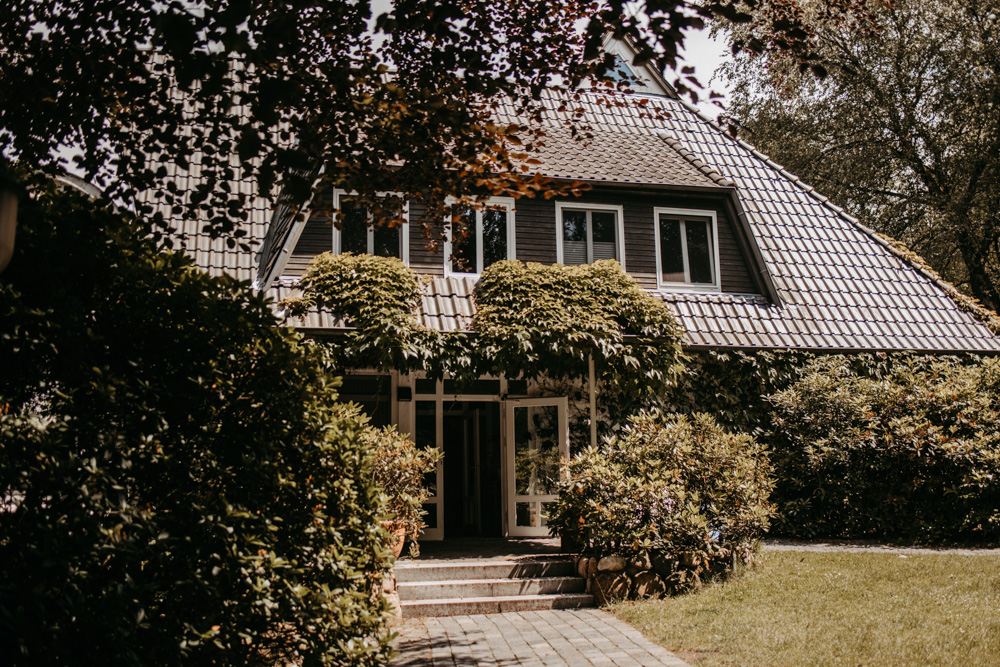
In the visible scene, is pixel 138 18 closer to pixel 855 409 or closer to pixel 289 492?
pixel 289 492

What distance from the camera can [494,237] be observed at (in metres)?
13.9

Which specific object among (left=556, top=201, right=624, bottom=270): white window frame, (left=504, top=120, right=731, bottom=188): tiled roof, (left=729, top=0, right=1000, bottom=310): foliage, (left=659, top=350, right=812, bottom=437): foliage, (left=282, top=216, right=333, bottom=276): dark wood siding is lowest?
(left=659, top=350, right=812, bottom=437): foliage

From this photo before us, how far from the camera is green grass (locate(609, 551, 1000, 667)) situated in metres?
6.23

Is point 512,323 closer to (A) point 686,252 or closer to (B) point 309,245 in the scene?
(B) point 309,245

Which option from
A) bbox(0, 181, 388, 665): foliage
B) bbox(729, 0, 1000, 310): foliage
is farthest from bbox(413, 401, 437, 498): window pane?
bbox(729, 0, 1000, 310): foliage

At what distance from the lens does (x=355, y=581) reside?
5344mm

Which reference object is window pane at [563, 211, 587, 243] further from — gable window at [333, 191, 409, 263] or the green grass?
the green grass

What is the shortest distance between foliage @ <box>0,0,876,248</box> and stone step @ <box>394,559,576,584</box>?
503 cm

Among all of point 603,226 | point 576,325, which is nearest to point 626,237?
point 603,226

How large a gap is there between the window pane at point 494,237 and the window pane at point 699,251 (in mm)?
3522

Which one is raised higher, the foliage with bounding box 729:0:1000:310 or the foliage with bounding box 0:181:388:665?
the foliage with bounding box 729:0:1000:310

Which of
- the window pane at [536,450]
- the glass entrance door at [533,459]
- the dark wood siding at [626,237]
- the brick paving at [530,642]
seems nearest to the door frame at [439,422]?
the glass entrance door at [533,459]

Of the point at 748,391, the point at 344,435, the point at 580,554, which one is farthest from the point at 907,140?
the point at 344,435

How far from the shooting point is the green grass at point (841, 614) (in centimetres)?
623
